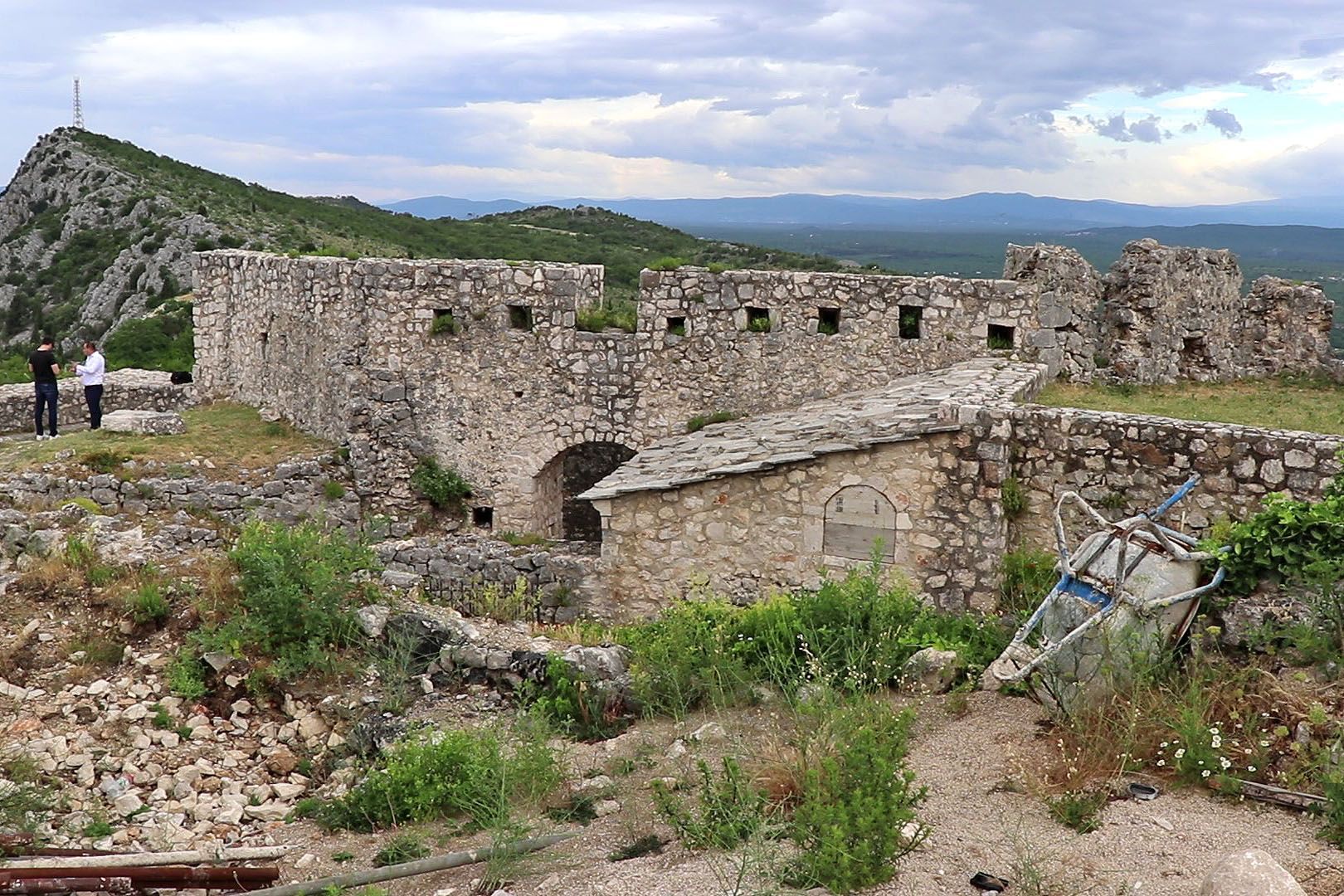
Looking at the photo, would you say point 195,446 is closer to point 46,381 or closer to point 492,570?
point 46,381

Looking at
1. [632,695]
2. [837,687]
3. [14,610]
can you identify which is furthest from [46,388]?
[837,687]

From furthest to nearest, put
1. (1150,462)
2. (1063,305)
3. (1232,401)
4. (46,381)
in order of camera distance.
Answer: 1. (46,381)
2. (1063,305)
3. (1232,401)
4. (1150,462)

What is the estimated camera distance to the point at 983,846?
5.35 m

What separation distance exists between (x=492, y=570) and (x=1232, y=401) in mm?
8655

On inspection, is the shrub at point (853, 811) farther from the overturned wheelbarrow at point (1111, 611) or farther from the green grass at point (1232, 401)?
the green grass at point (1232, 401)

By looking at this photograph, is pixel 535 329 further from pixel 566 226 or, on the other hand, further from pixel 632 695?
pixel 566 226

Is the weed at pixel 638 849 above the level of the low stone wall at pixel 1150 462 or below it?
below

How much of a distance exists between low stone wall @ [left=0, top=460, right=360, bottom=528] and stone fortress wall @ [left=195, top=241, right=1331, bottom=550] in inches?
29.2

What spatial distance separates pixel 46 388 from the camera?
53.0 ft

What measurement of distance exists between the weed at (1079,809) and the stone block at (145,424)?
13324 mm

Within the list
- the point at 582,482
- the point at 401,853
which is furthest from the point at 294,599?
the point at 582,482

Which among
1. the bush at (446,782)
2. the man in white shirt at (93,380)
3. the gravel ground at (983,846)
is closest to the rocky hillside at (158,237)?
the man in white shirt at (93,380)

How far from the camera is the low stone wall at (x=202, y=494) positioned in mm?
12984

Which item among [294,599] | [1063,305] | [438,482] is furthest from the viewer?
[438,482]
